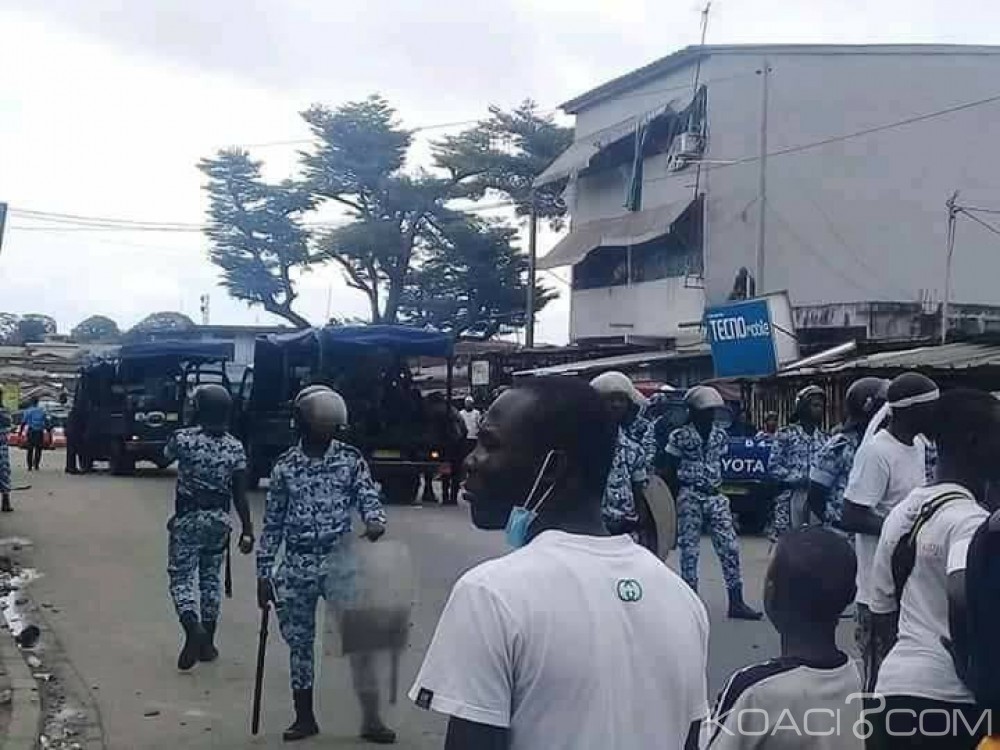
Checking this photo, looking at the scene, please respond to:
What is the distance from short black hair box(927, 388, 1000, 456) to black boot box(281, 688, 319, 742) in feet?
13.5

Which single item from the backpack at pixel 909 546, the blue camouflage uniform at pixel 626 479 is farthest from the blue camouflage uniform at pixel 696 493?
the backpack at pixel 909 546

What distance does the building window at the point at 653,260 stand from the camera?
104ft

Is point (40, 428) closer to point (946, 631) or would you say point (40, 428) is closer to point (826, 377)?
point (826, 377)

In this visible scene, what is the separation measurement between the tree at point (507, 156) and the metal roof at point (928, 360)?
67.0 ft

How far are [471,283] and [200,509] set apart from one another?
107ft

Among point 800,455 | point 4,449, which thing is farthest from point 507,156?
point 800,455

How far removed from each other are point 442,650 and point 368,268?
1521 inches

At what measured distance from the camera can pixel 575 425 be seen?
261 cm

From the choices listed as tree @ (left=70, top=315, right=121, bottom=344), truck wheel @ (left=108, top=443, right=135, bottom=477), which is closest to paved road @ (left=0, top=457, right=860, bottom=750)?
truck wheel @ (left=108, top=443, right=135, bottom=477)

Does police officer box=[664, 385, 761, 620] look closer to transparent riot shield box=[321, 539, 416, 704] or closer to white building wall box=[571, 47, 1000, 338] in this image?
transparent riot shield box=[321, 539, 416, 704]

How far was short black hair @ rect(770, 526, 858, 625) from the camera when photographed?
327cm

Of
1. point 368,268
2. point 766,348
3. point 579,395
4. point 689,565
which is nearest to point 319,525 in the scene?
point 689,565

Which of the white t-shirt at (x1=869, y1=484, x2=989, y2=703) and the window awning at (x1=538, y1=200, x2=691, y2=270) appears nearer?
the white t-shirt at (x1=869, y1=484, x2=989, y2=703)

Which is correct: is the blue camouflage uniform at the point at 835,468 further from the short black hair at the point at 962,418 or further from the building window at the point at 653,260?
the building window at the point at 653,260
